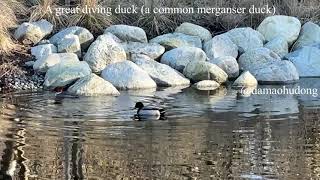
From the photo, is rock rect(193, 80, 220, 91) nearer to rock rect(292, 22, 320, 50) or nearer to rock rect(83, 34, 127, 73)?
rock rect(83, 34, 127, 73)

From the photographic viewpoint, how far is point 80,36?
13641 millimetres

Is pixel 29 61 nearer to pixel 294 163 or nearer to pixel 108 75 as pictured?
pixel 108 75

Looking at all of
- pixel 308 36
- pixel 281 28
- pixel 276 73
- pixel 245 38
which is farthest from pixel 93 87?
pixel 308 36

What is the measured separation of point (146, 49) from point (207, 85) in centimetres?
171

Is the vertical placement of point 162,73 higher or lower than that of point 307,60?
lower

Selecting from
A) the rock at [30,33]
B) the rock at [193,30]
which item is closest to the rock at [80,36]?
the rock at [30,33]

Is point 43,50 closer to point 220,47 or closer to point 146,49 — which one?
point 146,49

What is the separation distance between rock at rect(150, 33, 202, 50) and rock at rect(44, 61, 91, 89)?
2252 mm

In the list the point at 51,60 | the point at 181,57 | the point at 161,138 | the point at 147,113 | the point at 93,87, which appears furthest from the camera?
the point at 181,57

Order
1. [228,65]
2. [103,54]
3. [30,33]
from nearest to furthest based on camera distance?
[103,54], [228,65], [30,33]

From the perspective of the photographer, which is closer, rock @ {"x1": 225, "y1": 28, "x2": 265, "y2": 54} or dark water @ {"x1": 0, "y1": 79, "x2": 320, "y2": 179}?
dark water @ {"x1": 0, "y1": 79, "x2": 320, "y2": 179}

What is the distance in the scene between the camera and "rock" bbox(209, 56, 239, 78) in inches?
511

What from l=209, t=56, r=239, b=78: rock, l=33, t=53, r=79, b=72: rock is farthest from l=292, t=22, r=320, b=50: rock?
l=33, t=53, r=79, b=72: rock

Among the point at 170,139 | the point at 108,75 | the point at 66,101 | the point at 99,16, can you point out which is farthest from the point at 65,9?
the point at 170,139
